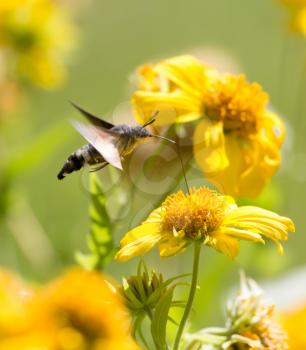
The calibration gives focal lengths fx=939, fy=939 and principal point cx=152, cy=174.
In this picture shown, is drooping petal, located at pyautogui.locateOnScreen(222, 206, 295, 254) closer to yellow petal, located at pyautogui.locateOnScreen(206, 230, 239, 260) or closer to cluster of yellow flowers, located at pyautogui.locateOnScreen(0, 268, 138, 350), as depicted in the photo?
yellow petal, located at pyautogui.locateOnScreen(206, 230, 239, 260)

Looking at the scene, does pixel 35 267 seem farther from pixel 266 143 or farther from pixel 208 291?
pixel 266 143

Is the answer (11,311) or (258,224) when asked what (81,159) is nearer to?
(258,224)

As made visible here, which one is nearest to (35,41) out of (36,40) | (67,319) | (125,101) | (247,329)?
(36,40)

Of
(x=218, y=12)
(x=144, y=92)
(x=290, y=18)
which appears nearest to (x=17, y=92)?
(x=290, y=18)

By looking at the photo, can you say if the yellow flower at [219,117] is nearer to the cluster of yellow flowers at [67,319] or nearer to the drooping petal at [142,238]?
the drooping petal at [142,238]

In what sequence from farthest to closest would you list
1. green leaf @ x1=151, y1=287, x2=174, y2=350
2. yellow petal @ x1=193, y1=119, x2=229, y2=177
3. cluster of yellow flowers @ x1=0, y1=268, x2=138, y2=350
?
yellow petal @ x1=193, y1=119, x2=229, y2=177
green leaf @ x1=151, y1=287, x2=174, y2=350
cluster of yellow flowers @ x1=0, y1=268, x2=138, y2=350

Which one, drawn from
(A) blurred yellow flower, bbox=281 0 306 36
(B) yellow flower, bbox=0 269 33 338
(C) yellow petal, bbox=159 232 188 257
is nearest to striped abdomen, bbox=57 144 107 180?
(C) yellow petal, bbox=159 232 188 257
